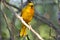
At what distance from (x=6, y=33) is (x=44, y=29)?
34cm

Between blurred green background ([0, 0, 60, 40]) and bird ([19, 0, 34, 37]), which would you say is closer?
bird ([19, 0, 34, 37])

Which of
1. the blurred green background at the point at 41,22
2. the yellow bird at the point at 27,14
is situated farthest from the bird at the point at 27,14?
the blurred green background at the point at 41,22

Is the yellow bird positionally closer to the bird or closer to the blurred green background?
the bird

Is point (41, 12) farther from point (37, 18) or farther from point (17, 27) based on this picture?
point (17, 27)

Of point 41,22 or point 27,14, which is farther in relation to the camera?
point 41,22

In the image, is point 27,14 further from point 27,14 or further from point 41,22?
point 41,22

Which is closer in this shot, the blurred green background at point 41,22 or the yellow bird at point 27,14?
the yellow bird at point 27,14

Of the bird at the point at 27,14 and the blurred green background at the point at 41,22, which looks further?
the blurred green background at the point at 41,22

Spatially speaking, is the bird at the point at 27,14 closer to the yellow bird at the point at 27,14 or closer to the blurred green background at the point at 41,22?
the yellow bird at the point at 27,14

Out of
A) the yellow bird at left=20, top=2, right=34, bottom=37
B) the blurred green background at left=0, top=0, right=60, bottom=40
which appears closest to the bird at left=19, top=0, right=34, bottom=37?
the yellow bird at left=20, top=2, right=34, bottom=37

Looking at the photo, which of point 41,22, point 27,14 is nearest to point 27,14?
point 27,14

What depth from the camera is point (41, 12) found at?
1710 millimetres

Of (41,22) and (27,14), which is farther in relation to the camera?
(41,22)

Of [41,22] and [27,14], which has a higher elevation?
[27,14]
